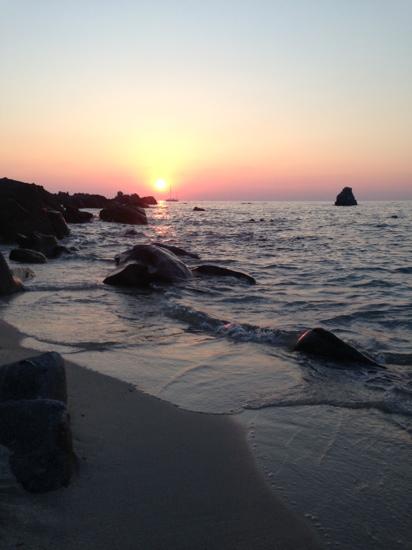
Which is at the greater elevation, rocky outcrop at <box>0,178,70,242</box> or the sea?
rocky outcrop at <box>0,178,70,242</box>

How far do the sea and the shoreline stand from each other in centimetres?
19

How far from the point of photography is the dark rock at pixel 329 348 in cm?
546

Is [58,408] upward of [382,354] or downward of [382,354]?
upward

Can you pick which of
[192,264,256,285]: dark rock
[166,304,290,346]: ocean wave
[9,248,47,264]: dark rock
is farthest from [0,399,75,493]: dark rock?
[9,248,47,264]: dark rock

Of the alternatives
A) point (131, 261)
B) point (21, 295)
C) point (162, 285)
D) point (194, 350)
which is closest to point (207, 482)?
point (194, 350)

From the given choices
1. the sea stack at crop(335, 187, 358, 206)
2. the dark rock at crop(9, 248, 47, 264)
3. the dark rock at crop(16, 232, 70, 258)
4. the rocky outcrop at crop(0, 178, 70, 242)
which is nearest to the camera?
the dark rock at crop(9, 248, 47, 264)

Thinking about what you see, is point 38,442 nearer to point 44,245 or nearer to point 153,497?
point 153,497

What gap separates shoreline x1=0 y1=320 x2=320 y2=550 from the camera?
2.27m

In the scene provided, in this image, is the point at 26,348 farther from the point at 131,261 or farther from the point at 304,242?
the point at 304,242

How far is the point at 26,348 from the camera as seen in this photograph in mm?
5273

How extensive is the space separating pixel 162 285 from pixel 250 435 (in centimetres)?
706

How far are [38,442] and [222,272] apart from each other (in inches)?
366

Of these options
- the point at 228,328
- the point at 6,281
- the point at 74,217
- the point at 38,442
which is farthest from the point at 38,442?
the point at 74,217

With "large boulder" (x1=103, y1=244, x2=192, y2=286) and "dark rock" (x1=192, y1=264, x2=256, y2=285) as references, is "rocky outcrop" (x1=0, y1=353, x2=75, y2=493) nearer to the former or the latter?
"large boulder" (x1=103, y1=244, x2=192, y2=286)
